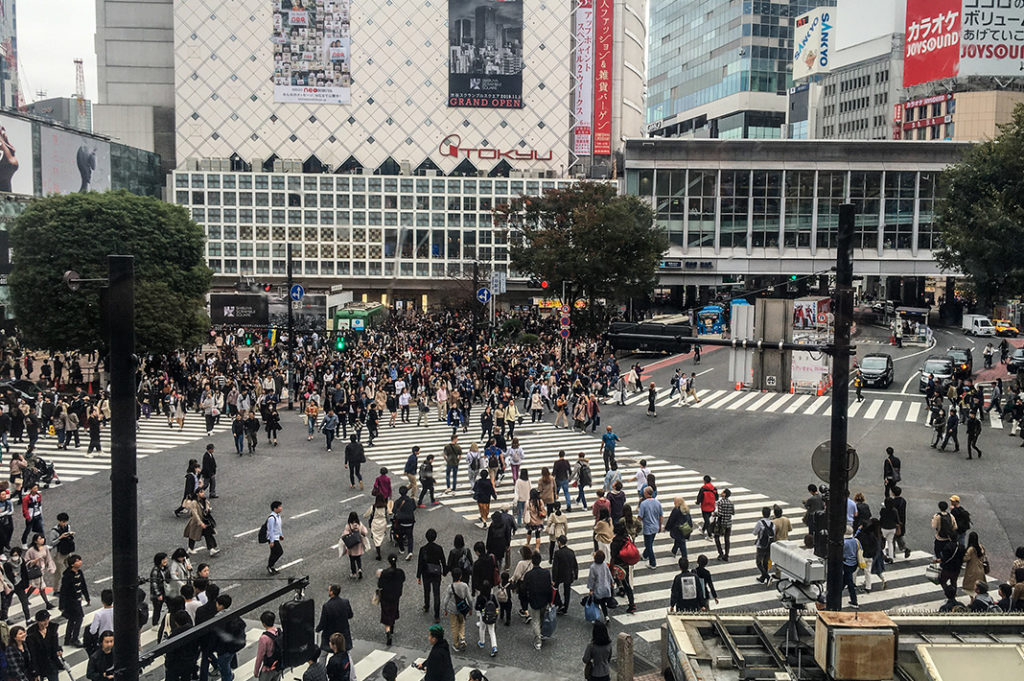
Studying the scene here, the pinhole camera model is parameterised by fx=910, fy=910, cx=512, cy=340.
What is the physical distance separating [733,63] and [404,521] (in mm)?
134812

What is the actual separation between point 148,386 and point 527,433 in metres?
15.9

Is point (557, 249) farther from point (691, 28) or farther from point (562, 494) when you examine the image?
point (691, 28)

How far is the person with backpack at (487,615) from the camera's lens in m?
13.8

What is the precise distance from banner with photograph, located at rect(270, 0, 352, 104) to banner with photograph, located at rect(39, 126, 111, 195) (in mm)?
27507

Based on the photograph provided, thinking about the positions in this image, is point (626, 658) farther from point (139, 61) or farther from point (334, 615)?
point (139, 61)

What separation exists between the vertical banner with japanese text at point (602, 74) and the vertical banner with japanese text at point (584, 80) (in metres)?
0.50

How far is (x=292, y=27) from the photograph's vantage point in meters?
101

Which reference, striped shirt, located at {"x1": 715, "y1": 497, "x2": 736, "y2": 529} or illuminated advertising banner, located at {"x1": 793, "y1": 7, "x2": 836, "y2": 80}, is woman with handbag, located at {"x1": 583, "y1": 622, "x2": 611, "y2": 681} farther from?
illuminated advertising banner, located at {"x1": 793, "y1": 7, "x2": 836, "y2": 80}

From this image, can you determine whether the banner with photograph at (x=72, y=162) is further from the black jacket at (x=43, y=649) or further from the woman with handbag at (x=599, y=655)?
the woman with handbag at (x=599, y=655)

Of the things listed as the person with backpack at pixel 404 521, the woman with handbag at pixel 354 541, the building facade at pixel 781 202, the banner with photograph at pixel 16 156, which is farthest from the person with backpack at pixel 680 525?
the building facade at pixel 781 202

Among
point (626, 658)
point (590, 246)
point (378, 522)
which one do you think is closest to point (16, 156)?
point (590, 246)

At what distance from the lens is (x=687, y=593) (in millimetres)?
14148

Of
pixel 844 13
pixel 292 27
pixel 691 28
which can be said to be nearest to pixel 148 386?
pixel 292 27

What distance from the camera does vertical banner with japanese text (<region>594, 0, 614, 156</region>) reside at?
338ft
